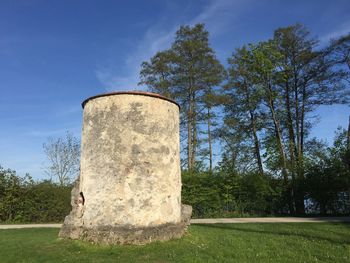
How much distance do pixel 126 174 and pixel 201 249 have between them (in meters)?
2.70

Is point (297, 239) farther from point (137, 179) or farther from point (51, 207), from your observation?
point (51, 207)

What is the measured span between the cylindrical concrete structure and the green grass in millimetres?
442

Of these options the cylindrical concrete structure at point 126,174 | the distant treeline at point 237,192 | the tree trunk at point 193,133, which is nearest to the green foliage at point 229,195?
the distant treeline at point 237,192

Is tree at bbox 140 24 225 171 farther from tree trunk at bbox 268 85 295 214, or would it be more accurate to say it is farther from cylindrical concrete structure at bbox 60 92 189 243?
cylindrical concrete structure at bbox 60 92 189 243

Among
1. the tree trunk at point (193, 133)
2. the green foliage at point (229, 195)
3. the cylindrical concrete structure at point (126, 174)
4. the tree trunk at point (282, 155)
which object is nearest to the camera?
the cylindrical concrete structure at point (126, 174)

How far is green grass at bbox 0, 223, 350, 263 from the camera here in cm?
798

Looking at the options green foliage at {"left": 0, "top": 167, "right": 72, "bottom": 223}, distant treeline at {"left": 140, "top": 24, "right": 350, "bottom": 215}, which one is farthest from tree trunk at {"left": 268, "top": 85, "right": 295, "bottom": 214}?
green foliage at {"left": 0, "top": 167, "right": 72, "bottom": 223}

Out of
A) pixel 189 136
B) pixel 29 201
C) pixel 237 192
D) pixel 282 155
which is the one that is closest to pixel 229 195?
pixel 237 192

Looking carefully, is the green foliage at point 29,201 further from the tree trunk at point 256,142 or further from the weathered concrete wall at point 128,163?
the tree trunk at point 256,142

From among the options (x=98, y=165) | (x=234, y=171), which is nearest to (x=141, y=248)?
(x=98, y=165)

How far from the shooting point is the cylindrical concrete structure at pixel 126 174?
9.43 m

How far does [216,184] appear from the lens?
20781 millimetres

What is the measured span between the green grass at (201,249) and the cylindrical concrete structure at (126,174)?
Answer: 0.44m

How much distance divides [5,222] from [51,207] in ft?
7.43
